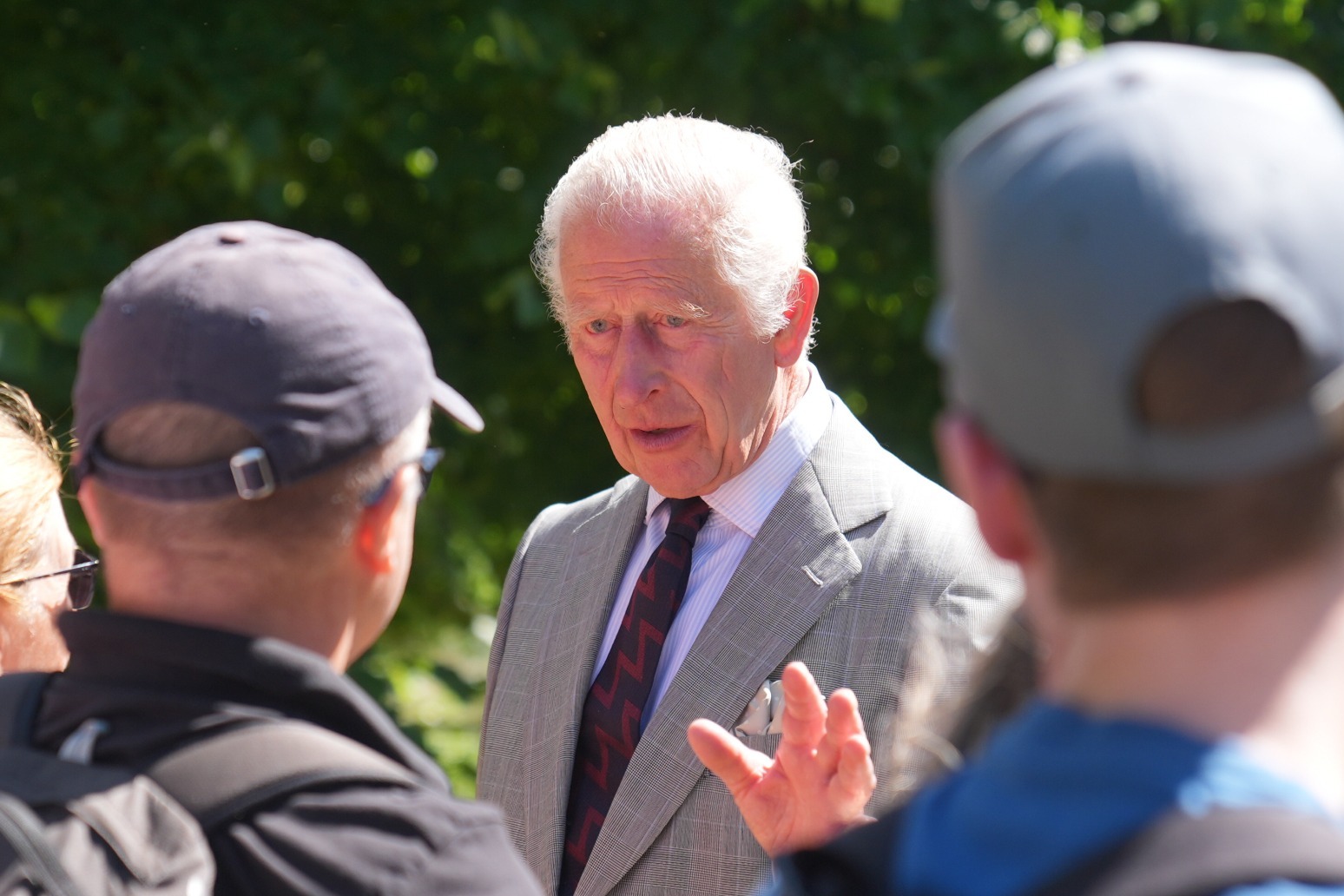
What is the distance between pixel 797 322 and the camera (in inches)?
105

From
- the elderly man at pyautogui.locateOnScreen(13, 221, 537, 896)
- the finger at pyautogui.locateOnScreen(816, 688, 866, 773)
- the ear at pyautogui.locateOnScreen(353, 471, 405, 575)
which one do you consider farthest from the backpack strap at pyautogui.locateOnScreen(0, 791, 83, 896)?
the finger at pyautogui.locateOnScreen(816, 688, 866, 773)

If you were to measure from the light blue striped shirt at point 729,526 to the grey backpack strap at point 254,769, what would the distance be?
4.00 ft

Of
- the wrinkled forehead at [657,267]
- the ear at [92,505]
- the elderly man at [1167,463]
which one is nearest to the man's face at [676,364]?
the wrinkled forehead at [657,267]

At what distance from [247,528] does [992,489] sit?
28.1 inches

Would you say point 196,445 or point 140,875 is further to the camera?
point 196,445

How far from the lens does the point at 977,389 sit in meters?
0.94

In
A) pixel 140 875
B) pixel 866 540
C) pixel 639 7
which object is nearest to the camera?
pixel 140 875

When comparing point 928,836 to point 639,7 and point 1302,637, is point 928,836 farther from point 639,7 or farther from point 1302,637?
point 639,7

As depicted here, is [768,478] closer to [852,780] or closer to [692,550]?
[692,550]

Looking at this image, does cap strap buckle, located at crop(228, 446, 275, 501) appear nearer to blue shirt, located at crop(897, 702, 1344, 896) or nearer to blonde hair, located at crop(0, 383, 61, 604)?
blue shirt, located at crop(897, 702, 1344, 896)

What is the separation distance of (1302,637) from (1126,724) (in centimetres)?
12

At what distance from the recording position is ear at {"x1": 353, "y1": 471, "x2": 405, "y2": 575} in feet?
4.55

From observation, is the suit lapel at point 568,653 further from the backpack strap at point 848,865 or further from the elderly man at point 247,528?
the backpack strap at point 848,865

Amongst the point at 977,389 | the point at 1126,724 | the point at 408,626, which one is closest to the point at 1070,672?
the point at 1126,724
